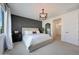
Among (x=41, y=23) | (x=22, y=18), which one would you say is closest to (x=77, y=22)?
(x=41, y=23)

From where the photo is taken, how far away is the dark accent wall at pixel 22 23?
6.09 meters

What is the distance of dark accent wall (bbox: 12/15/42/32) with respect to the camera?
20.0 ft

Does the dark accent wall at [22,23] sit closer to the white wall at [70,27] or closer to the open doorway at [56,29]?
the open doorway at [56,29]

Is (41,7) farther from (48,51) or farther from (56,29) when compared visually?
(56,29)

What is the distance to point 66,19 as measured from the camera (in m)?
5.53

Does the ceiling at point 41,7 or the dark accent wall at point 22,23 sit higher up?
the ceiling at point 41,7

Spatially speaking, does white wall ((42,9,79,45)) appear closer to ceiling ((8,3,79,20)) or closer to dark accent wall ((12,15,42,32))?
ceiling ((8,3,79,20))

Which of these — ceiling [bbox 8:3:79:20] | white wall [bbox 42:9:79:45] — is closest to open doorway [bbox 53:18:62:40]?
white wall [bbox 42:9:79:45]

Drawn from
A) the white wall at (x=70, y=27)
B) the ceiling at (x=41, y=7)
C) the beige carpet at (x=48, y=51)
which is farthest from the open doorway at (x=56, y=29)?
the beige carpet at (x=48, y=51)

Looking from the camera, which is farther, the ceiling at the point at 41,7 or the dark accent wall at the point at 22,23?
the dark accent wall at the point at 22,23

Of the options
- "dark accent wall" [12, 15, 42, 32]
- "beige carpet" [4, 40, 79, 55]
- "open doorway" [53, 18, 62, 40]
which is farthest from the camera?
"open doorway" [53, 18, 62, 40]
